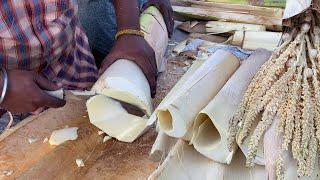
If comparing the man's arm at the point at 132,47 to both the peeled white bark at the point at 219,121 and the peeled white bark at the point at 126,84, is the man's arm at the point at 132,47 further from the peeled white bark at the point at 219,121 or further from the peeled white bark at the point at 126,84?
the peeled white bark at the point at 219,121

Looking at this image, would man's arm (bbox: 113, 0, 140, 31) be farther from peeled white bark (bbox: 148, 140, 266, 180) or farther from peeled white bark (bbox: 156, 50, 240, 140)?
peeled white bark (bbox: 148, 140, 266, 180)

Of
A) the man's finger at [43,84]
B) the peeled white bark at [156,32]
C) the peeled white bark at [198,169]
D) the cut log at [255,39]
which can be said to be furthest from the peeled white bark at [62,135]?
the cut log at [255,39]

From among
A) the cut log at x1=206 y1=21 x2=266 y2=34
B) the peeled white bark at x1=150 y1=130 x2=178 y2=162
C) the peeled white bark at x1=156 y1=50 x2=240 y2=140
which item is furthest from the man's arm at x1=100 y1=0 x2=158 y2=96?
the cut log at x1=206 y1=21 x2=266 y2=34

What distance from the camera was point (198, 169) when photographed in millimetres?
1073

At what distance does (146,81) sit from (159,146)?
1.12ft

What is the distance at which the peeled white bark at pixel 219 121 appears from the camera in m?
1.05

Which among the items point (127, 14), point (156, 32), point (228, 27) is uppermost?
point (127, 14)

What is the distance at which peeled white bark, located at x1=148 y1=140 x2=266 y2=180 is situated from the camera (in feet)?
3.41

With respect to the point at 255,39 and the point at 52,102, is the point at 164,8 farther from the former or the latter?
the point at 52,102

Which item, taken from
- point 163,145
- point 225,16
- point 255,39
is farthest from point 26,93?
point 225,16

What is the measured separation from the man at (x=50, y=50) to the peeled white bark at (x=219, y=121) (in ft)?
1.29

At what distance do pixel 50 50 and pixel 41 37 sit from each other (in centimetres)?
8

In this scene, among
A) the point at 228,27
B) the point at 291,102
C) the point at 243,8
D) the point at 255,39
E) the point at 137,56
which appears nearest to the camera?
the point at 291,102

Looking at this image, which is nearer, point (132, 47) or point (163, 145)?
point (163, 145)
